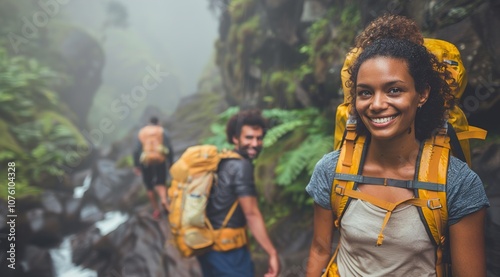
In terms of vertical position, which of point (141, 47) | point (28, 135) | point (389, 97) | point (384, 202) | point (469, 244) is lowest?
point (28, 135)

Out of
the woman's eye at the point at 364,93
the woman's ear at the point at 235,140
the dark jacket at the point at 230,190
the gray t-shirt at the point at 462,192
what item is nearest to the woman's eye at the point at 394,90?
the woman's eye at the point at 364,93

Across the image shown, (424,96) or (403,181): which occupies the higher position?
(424,96)

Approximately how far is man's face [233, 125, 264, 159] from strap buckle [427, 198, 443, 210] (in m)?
2.12

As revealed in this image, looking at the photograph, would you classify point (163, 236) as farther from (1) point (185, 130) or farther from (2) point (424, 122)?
(1) point (185, 130)

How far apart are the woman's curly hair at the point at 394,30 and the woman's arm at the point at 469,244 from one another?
0.91 m

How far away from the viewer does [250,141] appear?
3.59 metres

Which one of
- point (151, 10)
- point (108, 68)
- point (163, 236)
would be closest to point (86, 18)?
point (108, 68)

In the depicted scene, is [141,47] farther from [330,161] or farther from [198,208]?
[330,161]

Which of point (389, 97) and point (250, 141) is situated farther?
point (250, 141)

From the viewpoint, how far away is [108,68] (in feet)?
221

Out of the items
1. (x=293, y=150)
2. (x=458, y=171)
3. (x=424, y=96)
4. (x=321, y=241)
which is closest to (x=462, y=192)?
(x=458, y=171)

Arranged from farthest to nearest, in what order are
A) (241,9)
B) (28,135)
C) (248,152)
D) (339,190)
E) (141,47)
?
(141,47)
(241,9)
(28,135)
(248,152)
(339,190)

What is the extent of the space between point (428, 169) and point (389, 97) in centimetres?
40

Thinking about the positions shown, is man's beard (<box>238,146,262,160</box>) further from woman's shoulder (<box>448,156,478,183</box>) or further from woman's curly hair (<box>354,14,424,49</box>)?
woman's shoulder (<box>448,156,478,183</box>)
